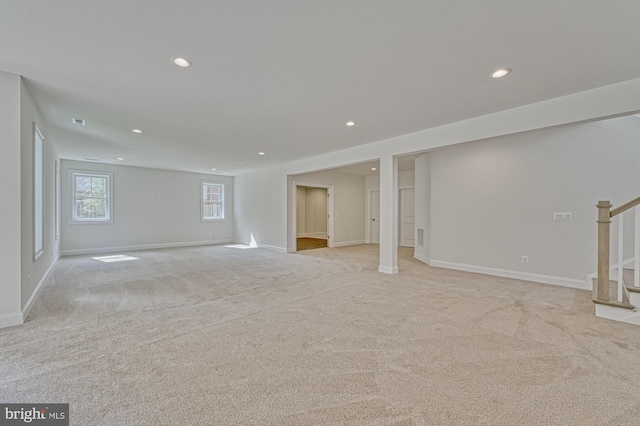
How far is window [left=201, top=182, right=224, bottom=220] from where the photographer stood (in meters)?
10.1

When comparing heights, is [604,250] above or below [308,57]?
below

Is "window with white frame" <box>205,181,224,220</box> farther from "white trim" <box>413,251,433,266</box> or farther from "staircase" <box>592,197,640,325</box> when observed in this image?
"staircase" <box>592,197,640,325</box>

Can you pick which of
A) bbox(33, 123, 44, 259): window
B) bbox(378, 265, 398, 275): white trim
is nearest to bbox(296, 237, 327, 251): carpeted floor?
bbox(378, 265, 398, 275): white trim

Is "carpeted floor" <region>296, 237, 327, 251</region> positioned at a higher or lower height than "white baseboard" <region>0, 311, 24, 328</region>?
lower

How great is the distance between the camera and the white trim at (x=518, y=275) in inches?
172

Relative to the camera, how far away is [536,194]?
187 inches

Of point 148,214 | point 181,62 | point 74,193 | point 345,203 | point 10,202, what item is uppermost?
point 181,62

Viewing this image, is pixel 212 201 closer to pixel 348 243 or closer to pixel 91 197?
pixel 91 197

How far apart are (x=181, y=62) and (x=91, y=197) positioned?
7.52 m

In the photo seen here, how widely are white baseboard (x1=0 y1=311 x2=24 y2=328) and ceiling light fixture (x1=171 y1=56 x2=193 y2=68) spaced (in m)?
3.07

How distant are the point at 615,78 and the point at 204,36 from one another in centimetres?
404

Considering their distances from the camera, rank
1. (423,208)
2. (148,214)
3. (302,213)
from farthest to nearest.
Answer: (302,213)
(148,214)
(423,208)
